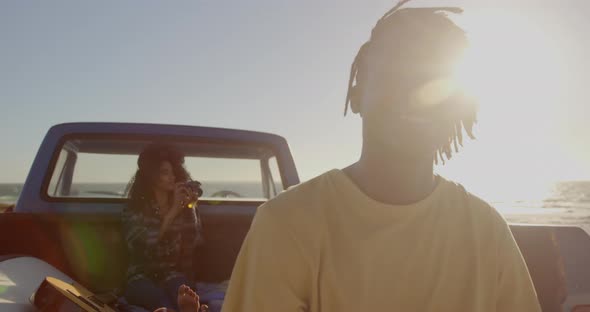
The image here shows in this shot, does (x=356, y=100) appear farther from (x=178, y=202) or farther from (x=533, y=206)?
(x=533, y=206)

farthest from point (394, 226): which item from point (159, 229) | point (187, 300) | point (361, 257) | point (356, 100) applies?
point (159, 229)

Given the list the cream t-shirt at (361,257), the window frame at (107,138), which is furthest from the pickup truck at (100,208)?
the cream t-shirt at (361,257)

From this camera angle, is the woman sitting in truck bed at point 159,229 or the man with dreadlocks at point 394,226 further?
the woman sitting in truck bed at point 159,229

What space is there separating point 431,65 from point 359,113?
177 millimetres

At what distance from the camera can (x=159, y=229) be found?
12.0ft

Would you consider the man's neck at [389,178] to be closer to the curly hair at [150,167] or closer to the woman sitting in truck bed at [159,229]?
the woman sitting in truck bed at [159,229]

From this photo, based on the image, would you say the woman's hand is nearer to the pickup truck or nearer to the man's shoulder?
the pickup truck

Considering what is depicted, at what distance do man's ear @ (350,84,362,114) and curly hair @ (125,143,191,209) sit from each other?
2662 millimetres

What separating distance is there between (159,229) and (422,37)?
9.23 feet

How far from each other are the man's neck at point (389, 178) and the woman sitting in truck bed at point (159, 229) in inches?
96.6

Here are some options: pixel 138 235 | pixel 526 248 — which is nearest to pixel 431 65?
pixel 526 248

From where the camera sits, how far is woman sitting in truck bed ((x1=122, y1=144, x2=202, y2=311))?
→ 339 centimetres

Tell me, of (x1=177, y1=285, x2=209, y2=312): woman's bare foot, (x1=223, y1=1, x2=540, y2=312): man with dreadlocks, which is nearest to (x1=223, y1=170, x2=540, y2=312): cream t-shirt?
(x1=223, y1=1, x2=540, y2=312): man with dreadlocks

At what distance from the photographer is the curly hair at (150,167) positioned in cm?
373
